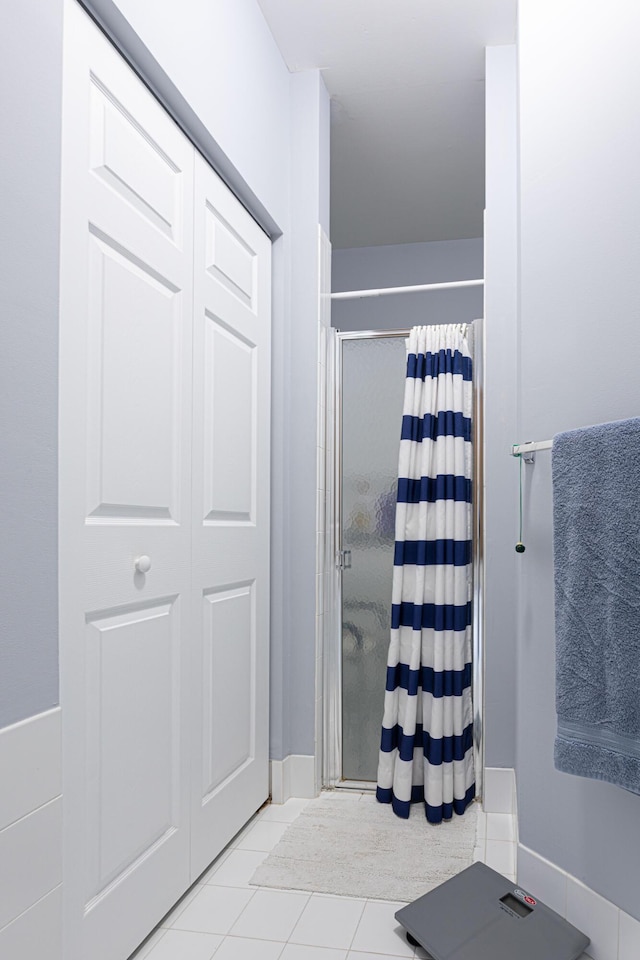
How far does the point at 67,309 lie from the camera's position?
131 centimetres

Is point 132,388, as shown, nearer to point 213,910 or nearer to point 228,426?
point 228,426

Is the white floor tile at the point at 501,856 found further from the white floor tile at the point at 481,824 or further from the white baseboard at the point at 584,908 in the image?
the white baseboard at the point at 584,908

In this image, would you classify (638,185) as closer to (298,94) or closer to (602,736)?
(602,736)

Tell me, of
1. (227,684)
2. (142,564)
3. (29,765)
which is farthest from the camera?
(227,684)

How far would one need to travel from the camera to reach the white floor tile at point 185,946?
1.57 metres

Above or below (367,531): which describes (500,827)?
below

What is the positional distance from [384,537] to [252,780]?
3.06ft

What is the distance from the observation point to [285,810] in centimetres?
238

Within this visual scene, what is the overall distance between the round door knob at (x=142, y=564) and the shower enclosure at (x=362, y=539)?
1171mm

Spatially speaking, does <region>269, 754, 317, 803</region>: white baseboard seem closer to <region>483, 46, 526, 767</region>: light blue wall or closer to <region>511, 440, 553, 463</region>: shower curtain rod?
<region>483, 46, 526, 767</region>: light blue wall

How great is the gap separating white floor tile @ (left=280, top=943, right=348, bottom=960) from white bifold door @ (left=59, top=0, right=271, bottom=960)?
30 centimetres

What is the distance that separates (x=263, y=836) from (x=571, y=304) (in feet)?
5.59

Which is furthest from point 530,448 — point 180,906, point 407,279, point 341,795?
point 407,279

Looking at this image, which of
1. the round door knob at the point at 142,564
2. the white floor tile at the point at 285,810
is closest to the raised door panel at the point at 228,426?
the round door knob at the point at 142,564
